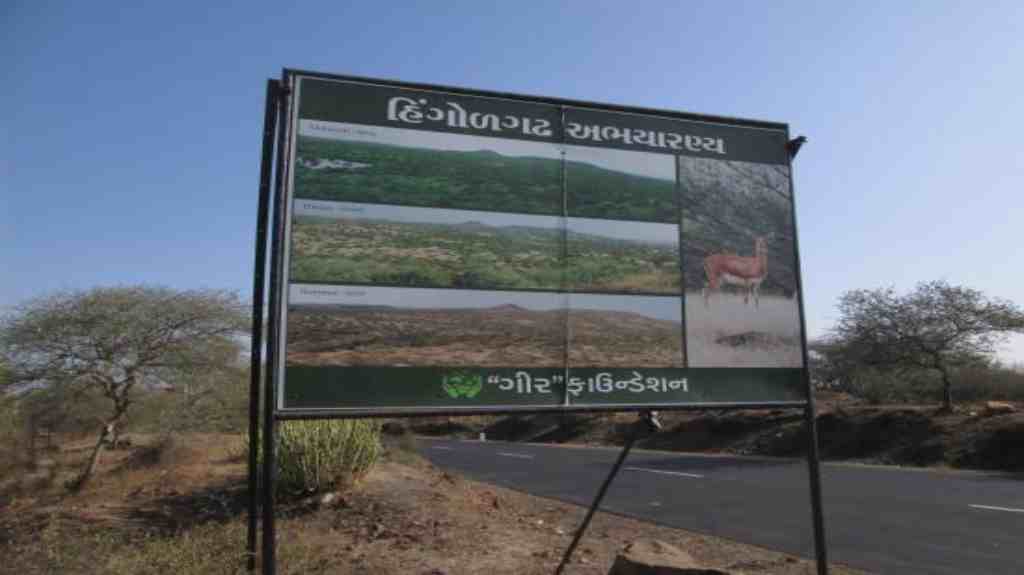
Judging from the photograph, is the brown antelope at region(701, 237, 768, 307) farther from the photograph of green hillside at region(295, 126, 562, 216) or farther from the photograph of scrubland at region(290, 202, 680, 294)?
the photograph of green hillside at region(295, 126, 562, 216)

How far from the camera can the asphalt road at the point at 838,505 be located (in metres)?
7.46

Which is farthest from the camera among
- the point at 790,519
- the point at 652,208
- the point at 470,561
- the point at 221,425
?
the point at 221,425

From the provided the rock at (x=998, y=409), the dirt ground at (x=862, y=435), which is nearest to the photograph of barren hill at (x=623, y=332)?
the dirt ground at (x=862, y=435)

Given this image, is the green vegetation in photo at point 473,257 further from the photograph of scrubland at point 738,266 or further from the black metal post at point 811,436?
the black metal post at point 811,436

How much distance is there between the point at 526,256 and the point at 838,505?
8.60 metres

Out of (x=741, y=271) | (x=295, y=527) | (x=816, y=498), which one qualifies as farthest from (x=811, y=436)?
(x=295, y=527)

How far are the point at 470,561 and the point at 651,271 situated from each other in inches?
126

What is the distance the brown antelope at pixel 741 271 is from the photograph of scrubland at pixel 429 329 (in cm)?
118

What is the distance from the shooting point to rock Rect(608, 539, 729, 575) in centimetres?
483

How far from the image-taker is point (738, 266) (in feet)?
17.3

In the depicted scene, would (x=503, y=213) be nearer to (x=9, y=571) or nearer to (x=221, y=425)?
(x=9, y=571)

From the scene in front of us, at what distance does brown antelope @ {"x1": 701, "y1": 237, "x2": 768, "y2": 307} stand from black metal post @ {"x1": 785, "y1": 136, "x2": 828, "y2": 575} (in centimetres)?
29

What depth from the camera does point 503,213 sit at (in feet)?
15.6

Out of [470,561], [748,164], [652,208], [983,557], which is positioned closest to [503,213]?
[652,208]
